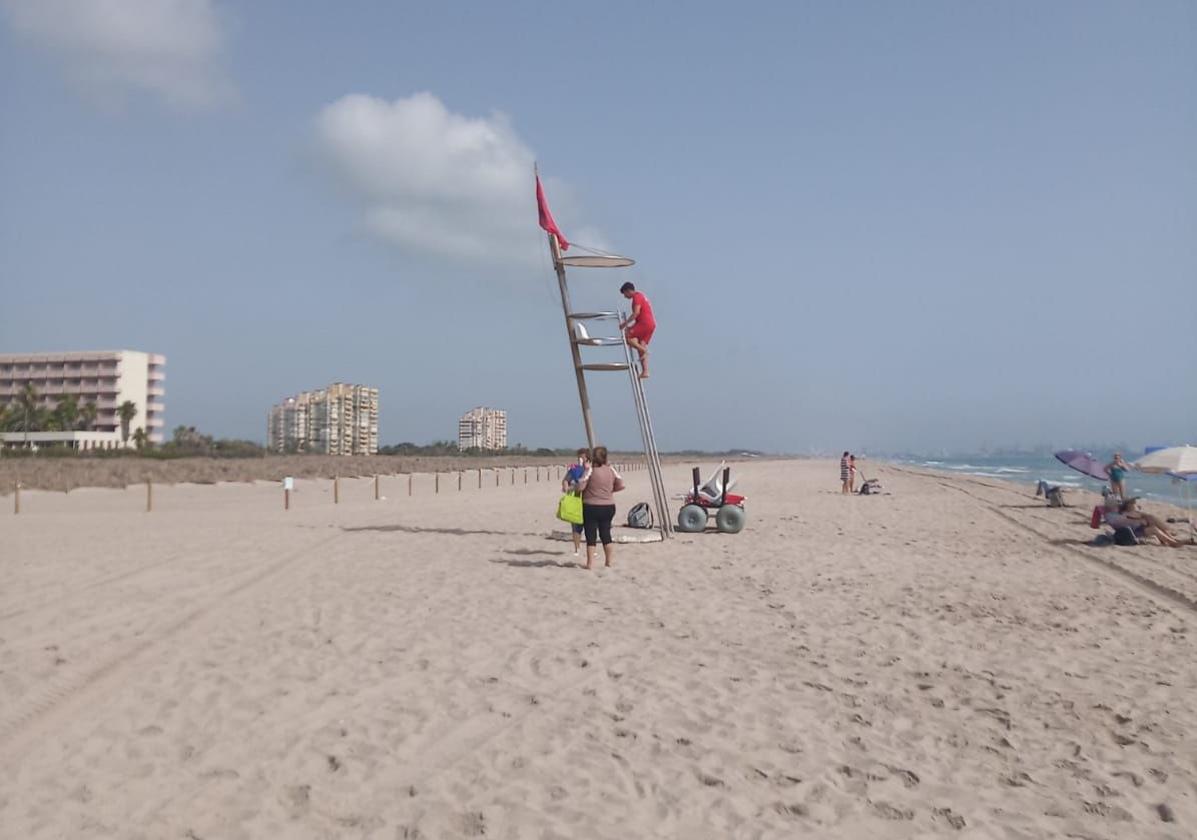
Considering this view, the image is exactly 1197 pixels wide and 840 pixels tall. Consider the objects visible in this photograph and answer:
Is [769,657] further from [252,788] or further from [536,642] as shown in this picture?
[252,788]

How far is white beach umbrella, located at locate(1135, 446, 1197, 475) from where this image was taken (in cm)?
1392

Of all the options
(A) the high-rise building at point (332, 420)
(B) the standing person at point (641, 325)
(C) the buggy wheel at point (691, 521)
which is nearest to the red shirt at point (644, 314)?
(B) the standing person at point (641, 325)

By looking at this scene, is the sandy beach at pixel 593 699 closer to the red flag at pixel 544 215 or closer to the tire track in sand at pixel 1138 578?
the tire track in sand at pixel 1138 578

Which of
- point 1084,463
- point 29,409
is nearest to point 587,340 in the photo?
point 1084,463

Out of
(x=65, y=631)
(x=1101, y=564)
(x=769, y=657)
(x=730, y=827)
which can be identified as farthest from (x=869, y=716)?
(x=1101, y=564)

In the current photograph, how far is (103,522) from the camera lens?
1789 centimetres

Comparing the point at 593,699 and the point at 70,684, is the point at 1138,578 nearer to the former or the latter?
the point at 593,699

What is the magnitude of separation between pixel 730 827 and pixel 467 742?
163cm

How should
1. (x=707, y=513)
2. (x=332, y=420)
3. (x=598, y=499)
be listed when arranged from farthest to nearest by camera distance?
(x=332, y=420) → (x=707, y=513) → (x=598, y=499)

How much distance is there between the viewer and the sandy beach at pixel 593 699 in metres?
3.81

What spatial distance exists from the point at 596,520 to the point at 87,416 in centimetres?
9984

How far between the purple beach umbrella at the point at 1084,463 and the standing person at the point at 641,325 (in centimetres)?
1334

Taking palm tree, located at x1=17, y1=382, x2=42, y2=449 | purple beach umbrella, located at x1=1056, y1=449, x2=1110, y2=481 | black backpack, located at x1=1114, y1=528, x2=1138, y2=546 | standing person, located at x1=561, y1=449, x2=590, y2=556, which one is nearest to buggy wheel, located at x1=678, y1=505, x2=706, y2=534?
standing person, located at x1=561, y1=449, x2=590, y2=556

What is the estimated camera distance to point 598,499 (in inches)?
397
